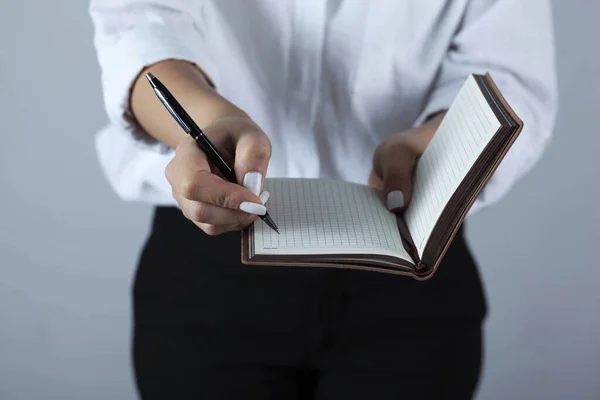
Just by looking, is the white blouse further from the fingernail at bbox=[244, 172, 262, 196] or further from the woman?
the fingernail at bbox=[244, 172, 262, 196]

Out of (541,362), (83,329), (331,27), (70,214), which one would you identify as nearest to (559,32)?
(331,27)

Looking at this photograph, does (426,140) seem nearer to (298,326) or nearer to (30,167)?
(298,326)

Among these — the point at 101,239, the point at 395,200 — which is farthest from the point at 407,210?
the point at 101,239

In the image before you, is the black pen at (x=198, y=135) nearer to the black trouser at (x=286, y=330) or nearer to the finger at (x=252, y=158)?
the finger at (x=252, y=158)

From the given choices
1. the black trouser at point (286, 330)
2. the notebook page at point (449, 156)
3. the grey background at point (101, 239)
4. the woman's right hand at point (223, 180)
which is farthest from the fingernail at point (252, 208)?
the grey background at point (101, 239)

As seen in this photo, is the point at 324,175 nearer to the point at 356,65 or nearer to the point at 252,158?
the point at 356,65

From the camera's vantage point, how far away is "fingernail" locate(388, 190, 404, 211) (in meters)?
0.59

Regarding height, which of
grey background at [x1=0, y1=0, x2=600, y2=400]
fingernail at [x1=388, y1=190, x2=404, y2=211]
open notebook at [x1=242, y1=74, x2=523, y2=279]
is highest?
open notebook at [x1=242, y1=74, x2=523, y2=279]

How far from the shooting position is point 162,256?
77 cm

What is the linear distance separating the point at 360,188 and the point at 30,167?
70 cm

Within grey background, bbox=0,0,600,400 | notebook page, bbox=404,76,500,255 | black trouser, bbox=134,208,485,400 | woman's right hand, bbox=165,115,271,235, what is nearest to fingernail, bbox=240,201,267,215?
woman's right hand, bbox=165,115,271,235

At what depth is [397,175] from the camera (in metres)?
0.61

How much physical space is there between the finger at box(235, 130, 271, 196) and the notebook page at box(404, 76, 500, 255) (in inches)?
5.5

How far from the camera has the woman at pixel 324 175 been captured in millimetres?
708
